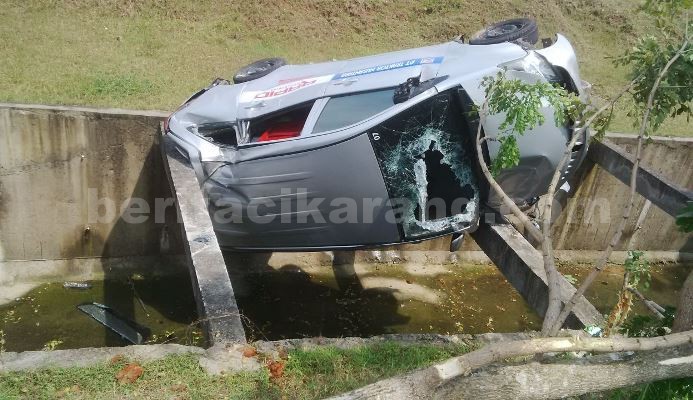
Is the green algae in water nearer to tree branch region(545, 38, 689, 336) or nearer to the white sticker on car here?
the white sticker on car

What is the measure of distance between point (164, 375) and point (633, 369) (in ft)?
7.12

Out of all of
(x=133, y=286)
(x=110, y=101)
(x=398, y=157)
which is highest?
(x=398, y=157)

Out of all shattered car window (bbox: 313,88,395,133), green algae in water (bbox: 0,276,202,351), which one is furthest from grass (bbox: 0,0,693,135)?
shattered car window (bbox: 313,88,395,133)

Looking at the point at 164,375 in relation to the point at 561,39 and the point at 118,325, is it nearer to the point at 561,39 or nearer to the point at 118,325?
the point at 118,325

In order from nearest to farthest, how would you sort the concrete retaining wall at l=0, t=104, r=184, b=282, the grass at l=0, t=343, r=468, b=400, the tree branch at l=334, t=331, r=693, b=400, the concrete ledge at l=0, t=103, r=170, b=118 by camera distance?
the tree branch at l=334, t=331, r=693, b=400
the grass at l=0, t=343, r=468, b=400
the concrete ledge at l=0, t=103, r=170, b=118
the concrete retaining wall at l=0, t=104, r=184, b=282

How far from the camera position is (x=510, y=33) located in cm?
490

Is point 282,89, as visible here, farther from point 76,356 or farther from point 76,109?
point 76,356

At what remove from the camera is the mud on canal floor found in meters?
5.41

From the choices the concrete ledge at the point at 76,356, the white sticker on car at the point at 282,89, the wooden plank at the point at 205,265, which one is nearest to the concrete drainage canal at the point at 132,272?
the wooden plank at the point at 205,265

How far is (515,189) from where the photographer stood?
473 cm

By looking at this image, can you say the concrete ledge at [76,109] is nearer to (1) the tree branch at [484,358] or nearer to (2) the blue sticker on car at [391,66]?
(2) the blue sticker on car at [391,66]

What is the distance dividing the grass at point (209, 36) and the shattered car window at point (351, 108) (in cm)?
323

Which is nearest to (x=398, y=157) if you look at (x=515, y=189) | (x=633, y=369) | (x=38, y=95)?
(x=515, y=189)

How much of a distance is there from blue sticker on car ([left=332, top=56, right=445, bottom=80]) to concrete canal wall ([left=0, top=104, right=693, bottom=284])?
213cm
